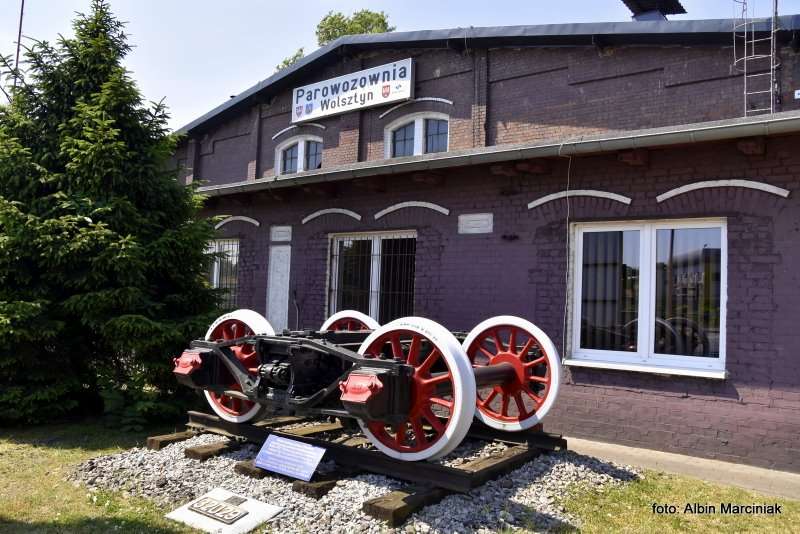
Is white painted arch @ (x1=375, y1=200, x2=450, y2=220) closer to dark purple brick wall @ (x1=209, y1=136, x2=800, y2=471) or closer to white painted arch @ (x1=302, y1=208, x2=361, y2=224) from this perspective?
dark purple brick wall @ (x1=209, y1=136, x2=800, y2=471)

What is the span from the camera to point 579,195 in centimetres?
668

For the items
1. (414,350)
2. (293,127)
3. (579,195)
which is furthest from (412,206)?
(293,127)

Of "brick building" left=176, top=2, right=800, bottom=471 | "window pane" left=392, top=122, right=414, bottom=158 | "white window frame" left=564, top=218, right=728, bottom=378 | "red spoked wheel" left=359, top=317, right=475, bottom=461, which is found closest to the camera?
"red spoked wheel" left=359, top=317, right=475, bottom=461

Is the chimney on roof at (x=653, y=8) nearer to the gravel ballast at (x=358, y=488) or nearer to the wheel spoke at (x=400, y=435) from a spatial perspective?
the gravel ballast at (x=358, y=488)

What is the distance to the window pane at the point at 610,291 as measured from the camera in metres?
6.49

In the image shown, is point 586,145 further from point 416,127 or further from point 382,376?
point 416,127

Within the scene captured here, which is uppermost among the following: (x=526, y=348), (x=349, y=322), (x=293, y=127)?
(x=293, y=127)

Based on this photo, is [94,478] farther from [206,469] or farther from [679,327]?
[679,327]

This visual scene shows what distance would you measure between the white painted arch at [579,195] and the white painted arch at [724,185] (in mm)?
365

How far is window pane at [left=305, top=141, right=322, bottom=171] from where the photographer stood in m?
12.4

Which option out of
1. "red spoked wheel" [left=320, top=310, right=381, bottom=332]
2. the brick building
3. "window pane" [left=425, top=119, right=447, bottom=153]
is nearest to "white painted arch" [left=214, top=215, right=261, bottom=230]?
the brick building

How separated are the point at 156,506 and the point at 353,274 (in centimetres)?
477

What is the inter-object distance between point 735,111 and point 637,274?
325 centimetres

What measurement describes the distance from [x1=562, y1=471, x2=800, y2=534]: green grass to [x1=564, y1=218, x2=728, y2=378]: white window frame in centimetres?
132
